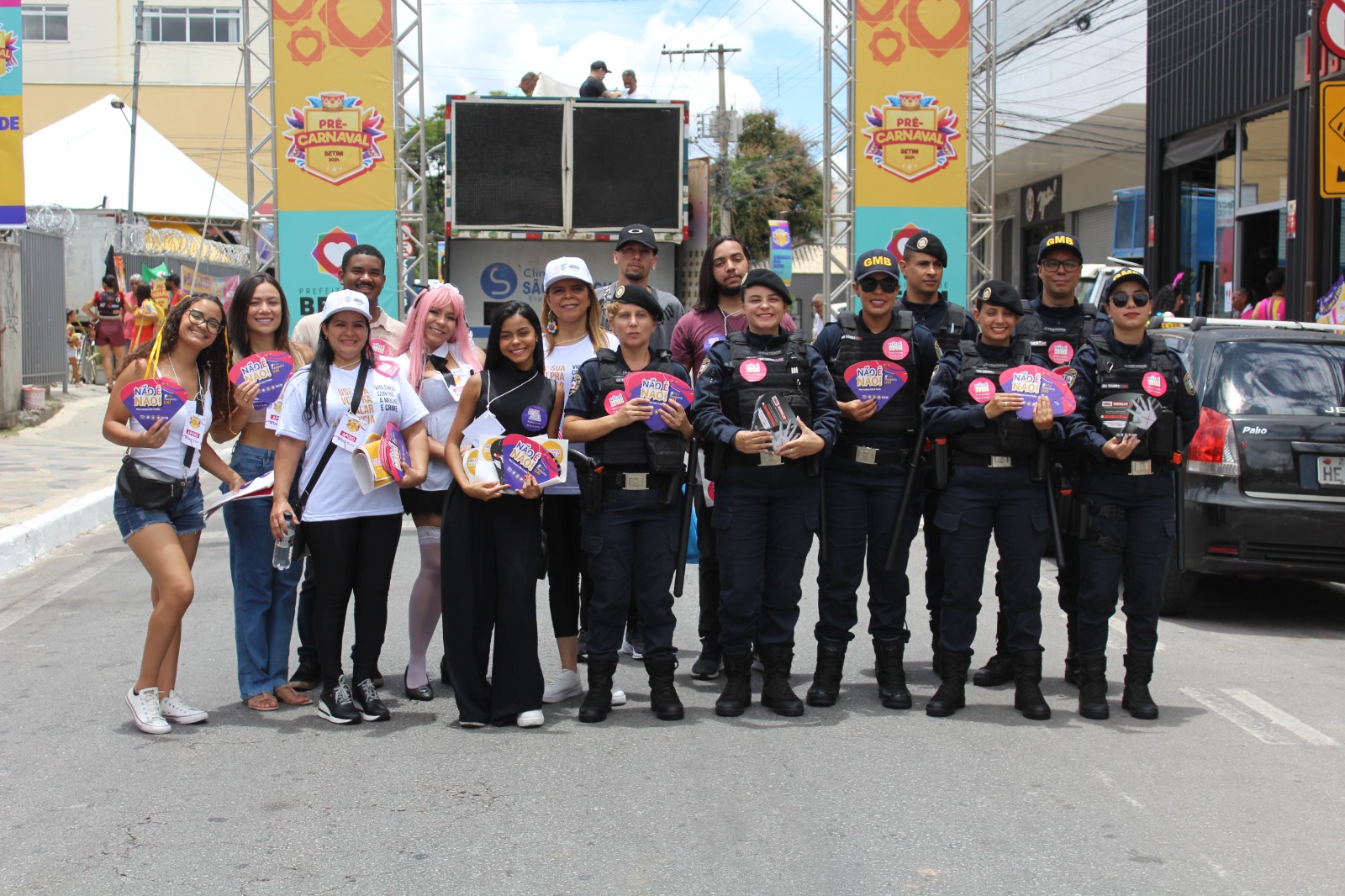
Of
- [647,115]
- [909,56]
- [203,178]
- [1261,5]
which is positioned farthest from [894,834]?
[203,178]

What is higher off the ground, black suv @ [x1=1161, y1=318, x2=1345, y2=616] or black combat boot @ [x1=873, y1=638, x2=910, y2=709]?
black suv @ [x1=1161, y1=318, x2=1345, y2=616]

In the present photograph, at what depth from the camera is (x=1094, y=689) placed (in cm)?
577

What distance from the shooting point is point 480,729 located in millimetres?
5574

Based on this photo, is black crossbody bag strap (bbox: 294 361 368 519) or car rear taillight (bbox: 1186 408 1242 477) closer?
black crossbody bag strap (bbox: 294 361 368 519)

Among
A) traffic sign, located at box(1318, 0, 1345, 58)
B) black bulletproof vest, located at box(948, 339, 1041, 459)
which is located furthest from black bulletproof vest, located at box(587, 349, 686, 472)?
traffic sign, located at box(1318, 0, 1345, 58)

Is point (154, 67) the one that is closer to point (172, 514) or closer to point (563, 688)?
point (172, 514)

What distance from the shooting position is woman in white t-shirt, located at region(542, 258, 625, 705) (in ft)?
19.7

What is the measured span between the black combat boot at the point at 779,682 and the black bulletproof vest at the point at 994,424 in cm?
123

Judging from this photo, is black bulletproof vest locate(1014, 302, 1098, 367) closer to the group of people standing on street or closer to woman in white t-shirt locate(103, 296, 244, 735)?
the group of people standing on street

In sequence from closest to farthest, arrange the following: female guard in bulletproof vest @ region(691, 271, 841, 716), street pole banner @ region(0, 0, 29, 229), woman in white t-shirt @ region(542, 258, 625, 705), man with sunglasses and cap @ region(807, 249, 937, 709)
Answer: female guard in bulletproof vest @ region(691, 271, 841, 716), man with sunglasses and cap @ region(807, 249, 937, 709), woman in white t-shirt @ region(542, 258, 625, 705), street pole banner @ region(0, 0, 29, 229)

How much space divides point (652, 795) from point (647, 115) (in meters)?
9.39

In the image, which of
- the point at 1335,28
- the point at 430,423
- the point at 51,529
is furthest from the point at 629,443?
the point at 1335,28

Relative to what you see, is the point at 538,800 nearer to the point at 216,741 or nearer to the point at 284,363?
the point at 216,741

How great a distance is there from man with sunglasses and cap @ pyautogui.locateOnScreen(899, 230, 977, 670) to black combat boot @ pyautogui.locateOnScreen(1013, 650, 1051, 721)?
495 mm
